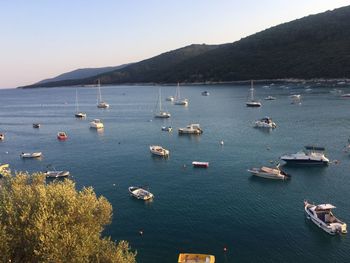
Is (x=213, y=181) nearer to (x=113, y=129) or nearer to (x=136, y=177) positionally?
(x=136, y=177)

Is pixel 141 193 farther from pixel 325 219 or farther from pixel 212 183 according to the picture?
pixel 325 219

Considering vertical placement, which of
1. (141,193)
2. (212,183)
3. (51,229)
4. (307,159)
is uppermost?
(51,229)

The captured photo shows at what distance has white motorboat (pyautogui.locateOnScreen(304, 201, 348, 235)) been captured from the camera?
52.8m

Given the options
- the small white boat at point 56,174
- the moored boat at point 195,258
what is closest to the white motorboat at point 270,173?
the moored boat at point 195,258

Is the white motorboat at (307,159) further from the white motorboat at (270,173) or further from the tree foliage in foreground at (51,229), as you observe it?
the tree foliage in foreground at (51,229)

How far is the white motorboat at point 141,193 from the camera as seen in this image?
68.1m

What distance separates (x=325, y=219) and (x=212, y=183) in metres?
25.1

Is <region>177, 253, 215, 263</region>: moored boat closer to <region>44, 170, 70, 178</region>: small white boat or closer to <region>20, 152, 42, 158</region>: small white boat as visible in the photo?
<region>44, 170, 70, 178</region>: small white boat

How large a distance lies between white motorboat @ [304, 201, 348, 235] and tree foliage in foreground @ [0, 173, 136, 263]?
31478mm

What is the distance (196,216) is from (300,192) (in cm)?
2148

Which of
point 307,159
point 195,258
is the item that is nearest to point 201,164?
point 307,159

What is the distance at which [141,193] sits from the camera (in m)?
69.2

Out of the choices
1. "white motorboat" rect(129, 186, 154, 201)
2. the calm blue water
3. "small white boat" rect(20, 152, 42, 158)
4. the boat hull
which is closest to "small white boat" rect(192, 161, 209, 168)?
the calm blue water

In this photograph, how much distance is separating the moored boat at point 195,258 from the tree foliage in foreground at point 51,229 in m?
12.7
